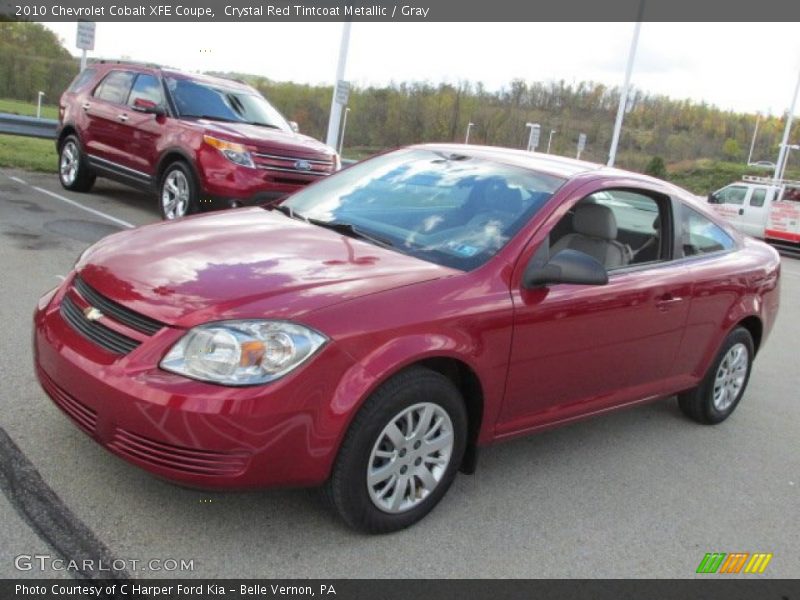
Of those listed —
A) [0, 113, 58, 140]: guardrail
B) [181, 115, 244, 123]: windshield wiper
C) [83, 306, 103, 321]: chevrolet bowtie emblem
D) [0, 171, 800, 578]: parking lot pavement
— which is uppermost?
[181, 115, 244, 123]: windshield wiper

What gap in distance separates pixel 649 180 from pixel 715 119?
9439 cm

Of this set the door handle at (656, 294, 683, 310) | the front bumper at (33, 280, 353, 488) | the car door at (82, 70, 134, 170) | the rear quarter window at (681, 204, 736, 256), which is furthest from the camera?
the car door at (82, 70, 134, 170)

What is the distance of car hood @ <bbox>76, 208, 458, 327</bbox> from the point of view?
2863mm

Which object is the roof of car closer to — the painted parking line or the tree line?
the painted parking line

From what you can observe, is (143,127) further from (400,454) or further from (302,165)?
(400,454)

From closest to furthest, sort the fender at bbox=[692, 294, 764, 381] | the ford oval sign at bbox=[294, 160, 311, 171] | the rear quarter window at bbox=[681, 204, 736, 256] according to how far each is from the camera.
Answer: the rear quarter window at bbox=[681, 204, 736, 256], the fender at bbox=[692, 294, 764, 381], the ford oval sign at bbox=[294, 160, 311, 171]

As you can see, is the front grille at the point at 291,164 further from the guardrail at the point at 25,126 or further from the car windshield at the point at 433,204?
the guardrail at the point at 25,126

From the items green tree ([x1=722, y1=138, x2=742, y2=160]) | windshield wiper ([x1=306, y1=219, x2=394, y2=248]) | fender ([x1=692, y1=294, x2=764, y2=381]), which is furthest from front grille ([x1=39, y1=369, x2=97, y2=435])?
green tree ([x1=722, y1=138, x2=742, y2=160])

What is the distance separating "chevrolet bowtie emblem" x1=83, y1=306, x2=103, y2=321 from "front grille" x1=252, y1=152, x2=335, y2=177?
5.65 meters

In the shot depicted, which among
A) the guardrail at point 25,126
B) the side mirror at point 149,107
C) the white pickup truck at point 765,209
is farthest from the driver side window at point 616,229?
the white pickup truck at point 765,209

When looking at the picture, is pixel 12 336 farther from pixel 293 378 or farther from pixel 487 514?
pixel 487 514

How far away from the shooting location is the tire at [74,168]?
34.2 ft

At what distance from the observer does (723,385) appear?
16.6ft
